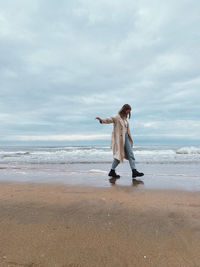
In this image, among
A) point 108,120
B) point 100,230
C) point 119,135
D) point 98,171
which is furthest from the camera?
point 98,171

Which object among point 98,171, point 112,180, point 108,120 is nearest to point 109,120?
point 108,120

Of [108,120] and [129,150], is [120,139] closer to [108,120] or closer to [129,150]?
[129,150]

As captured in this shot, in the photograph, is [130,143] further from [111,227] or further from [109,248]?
[109,248]

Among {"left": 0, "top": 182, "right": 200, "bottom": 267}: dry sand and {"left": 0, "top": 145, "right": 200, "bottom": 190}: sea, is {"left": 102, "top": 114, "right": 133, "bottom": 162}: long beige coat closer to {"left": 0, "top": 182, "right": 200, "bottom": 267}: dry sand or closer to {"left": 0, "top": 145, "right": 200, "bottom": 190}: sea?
{"left": 0, "top": 145, "right": 200, "bottom": 190}: sea

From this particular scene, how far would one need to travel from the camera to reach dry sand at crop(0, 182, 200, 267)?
1.41 m

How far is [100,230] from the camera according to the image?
1835mm

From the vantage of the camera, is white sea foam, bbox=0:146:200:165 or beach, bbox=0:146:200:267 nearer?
beach, bbox=0:146:200:267

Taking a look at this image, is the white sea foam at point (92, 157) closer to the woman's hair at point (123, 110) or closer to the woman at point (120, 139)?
the woman at point (120, 139)

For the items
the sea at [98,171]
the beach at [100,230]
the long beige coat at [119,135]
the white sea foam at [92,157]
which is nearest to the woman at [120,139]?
the long beige coat at [119,135]

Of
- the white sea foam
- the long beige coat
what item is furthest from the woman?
the white sea foam

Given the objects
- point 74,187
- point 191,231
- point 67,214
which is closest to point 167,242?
point 191,231

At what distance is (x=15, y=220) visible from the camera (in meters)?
2.08

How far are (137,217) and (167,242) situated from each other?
0.56 m

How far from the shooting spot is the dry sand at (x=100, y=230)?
4.62 feet
